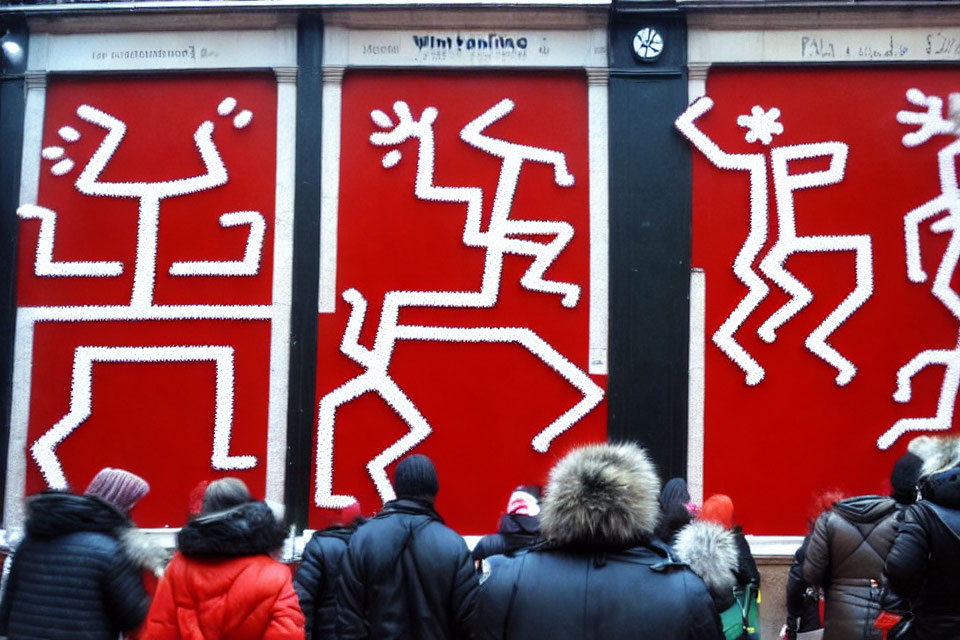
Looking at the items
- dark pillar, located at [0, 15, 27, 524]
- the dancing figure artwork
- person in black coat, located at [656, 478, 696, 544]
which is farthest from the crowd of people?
dark pillar, located at [0, 15, 27, 524]

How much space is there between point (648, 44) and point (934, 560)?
6167mm

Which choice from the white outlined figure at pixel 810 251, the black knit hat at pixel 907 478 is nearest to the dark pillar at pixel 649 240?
the white outlined figure at pixel 810 251

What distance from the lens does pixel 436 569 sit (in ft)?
16.9

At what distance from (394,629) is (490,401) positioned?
467 cm

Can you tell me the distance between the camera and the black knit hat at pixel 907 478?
6.03 meters

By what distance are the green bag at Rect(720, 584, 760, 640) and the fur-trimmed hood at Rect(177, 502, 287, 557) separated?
262 centimetres

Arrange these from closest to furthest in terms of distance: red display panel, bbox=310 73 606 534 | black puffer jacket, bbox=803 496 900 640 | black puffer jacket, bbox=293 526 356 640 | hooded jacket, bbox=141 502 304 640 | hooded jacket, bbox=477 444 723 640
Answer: hooded jacket, bbox=477 444 723 640 < hooded jacket, bbox=141 502 304 640 < black puffer jacket, bbox=293 526 356 640 < black puffer jacket, bbox=803 496 900 640 < red display panel, bbox=310 73 606 534

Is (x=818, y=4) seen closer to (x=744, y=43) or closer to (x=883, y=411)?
(x=744, y=43)

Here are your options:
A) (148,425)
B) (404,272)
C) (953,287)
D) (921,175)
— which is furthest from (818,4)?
(148,425)

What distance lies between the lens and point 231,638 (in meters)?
4.36

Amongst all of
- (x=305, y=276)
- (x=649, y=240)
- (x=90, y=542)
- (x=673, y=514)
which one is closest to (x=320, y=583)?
(x=90, y=542)

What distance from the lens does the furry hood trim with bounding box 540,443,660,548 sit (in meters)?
3.45

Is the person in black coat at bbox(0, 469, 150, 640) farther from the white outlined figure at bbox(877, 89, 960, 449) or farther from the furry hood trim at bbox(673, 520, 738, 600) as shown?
the white outlined figure at bbox(877, 89, 960, 449)

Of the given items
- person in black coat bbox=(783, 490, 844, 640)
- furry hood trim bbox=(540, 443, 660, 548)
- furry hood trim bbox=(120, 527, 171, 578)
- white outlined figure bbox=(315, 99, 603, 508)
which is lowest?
person in black coat bbox=(783, 490, 844, 640)
